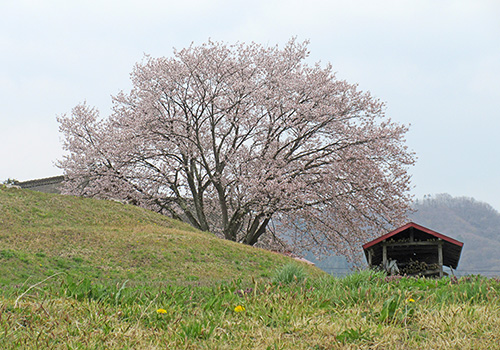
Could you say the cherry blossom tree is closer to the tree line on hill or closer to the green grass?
the green grass

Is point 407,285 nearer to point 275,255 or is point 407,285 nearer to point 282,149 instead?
point 275,255

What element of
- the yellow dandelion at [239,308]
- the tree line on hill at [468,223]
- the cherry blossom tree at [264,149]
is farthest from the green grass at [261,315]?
the tree line on hill at [468,223]

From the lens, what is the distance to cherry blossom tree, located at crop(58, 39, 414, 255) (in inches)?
958

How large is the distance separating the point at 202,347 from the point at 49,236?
1375cm

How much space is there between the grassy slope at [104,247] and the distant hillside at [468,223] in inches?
3977

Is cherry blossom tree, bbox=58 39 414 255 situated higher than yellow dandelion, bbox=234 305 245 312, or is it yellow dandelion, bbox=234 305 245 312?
cherry blossom tree, bbox=58 39 414 255

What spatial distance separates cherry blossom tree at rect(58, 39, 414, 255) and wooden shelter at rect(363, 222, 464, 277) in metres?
7.00

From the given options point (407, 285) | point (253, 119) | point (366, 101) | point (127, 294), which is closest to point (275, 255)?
point (253, 119)

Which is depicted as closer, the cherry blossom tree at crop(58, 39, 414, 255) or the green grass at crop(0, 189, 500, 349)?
the green grass at crop(0, 189, 500, 349)

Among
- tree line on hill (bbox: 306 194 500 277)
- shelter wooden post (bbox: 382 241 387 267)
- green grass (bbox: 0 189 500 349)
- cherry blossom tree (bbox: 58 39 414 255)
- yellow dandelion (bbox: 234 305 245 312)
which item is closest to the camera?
green grass (bbox: 0 189 500 349)

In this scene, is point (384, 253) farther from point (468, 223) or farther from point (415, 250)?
point (468, 223)

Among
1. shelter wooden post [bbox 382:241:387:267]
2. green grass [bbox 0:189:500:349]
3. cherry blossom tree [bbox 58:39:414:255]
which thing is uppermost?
cherry blossom tree [bbox 58:39:414:255]

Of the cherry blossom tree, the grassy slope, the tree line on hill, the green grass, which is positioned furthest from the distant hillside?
the green grass

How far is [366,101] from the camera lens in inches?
1008
